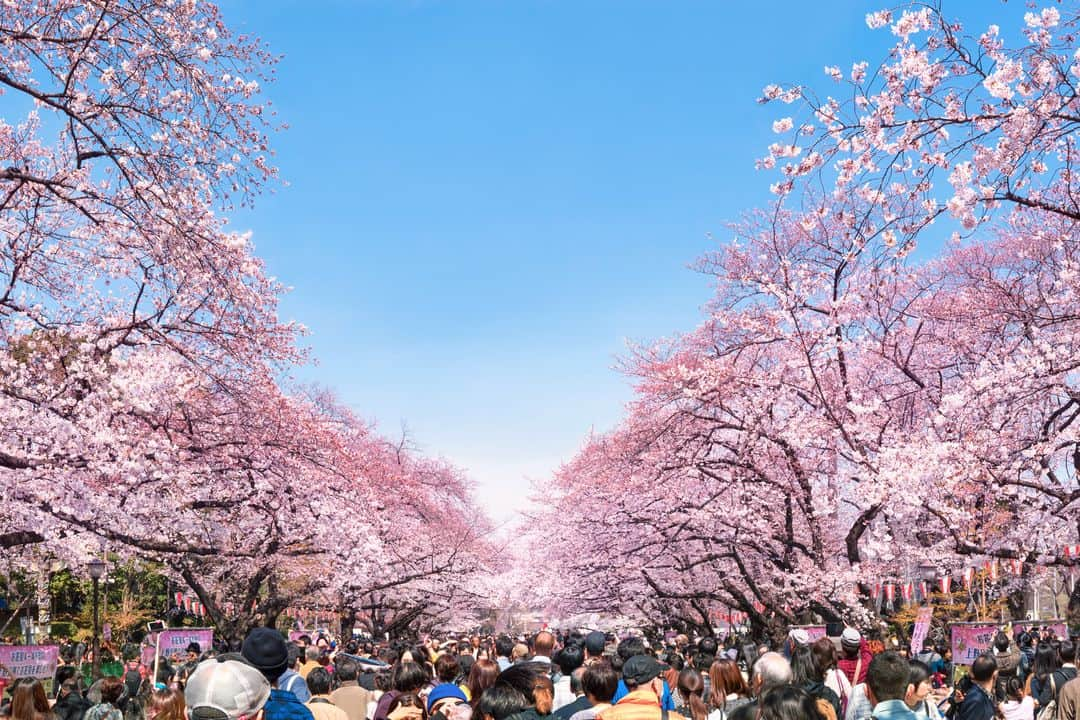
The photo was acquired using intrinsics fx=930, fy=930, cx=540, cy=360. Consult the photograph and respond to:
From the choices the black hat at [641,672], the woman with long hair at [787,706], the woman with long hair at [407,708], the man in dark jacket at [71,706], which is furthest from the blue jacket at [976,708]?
the man in dark jacket at [71,706]

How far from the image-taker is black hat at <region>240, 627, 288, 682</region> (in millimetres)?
4266

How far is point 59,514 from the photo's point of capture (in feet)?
41.0

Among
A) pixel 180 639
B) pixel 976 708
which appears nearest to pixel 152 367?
pixel 180 639

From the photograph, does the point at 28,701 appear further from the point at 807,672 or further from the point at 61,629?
the point at 61,629

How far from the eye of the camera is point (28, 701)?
5.31 metres

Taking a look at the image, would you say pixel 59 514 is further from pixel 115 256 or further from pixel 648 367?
pixel 648 367

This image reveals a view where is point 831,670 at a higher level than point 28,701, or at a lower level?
lower

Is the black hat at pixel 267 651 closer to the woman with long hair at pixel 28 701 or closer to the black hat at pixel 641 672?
the woman with long hair at pixel 28 701

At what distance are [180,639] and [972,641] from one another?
10674mm

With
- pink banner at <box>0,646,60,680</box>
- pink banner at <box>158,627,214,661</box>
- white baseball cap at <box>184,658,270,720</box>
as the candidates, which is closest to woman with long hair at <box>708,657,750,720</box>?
white baseball cap at <box>184,658,270,720</box>

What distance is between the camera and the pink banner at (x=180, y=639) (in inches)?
503

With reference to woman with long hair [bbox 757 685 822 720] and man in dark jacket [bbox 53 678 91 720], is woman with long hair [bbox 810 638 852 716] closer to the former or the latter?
woman with long hair [bbox 757 685 822 720]

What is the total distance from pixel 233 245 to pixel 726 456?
13.2 m

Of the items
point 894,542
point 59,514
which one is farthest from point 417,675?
point 894,542
